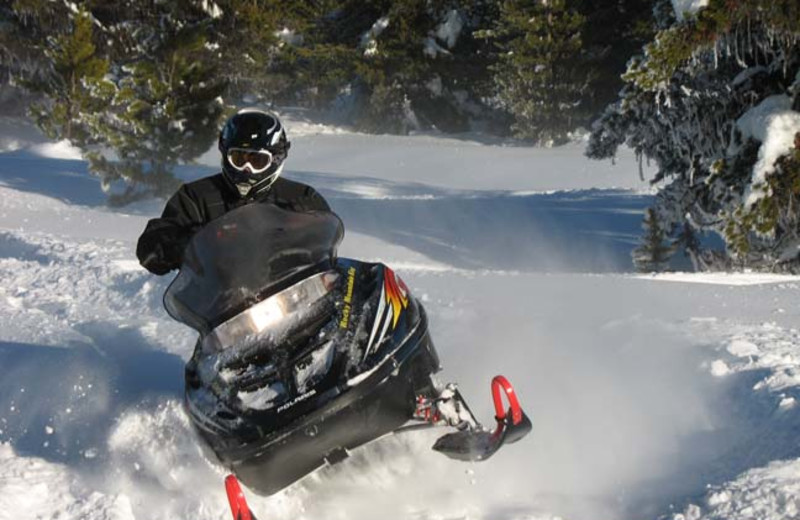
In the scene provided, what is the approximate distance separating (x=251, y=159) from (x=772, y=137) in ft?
22.3

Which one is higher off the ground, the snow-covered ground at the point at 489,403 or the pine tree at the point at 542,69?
the snow-covered ground at the point at 489,403

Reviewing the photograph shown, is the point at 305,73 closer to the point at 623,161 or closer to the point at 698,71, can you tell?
the point at 623,161

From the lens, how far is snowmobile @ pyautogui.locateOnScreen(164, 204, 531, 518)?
3.87 meters

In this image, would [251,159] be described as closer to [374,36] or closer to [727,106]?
[727,106]

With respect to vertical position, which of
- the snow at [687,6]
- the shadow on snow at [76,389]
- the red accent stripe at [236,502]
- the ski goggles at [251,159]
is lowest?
the shadow on snow at [76,389]

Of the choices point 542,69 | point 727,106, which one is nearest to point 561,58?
point 542,69

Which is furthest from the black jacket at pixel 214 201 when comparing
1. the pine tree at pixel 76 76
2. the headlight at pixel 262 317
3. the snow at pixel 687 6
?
the pine tree at pixel 76 76

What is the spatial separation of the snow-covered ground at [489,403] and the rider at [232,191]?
1.16 m

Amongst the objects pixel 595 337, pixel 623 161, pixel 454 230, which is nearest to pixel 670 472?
pixel 595 337

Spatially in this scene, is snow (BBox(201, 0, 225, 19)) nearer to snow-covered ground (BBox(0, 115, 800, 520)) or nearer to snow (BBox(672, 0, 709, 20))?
snow-covered ground (BBox(0, 115, 800, 520))

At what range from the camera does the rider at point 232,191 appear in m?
4.40

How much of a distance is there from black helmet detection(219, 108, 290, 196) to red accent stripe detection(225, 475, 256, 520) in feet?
5.18

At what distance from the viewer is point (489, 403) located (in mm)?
5258

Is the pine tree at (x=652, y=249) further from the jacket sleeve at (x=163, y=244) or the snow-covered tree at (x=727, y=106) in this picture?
the jacket sleeve at (x=163, y=244)
